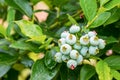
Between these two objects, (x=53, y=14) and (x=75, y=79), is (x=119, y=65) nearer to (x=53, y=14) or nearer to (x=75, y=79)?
(x=75, y=79)

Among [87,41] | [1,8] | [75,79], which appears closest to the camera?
[87,41]

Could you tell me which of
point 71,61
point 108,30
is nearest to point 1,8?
point 108,30

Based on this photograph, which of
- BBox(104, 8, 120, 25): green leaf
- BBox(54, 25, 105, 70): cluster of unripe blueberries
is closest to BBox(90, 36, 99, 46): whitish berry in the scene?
BBox(54, 25, 105, 70): cluster of unripe blueberries

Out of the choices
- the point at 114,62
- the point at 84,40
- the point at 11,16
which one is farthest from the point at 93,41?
the point at 11,16

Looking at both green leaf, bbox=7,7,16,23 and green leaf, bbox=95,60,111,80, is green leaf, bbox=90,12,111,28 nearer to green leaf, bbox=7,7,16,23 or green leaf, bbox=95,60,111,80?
green leaf, bbox=95,60,111,80

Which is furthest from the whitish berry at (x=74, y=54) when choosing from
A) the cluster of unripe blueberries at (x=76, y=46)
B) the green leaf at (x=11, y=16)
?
the green leaf at (x=11, y=16)

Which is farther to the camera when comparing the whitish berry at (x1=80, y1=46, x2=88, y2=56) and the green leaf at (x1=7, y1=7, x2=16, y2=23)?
the green leaf at (x1=7, y1=7, x2=16, y2=23)
